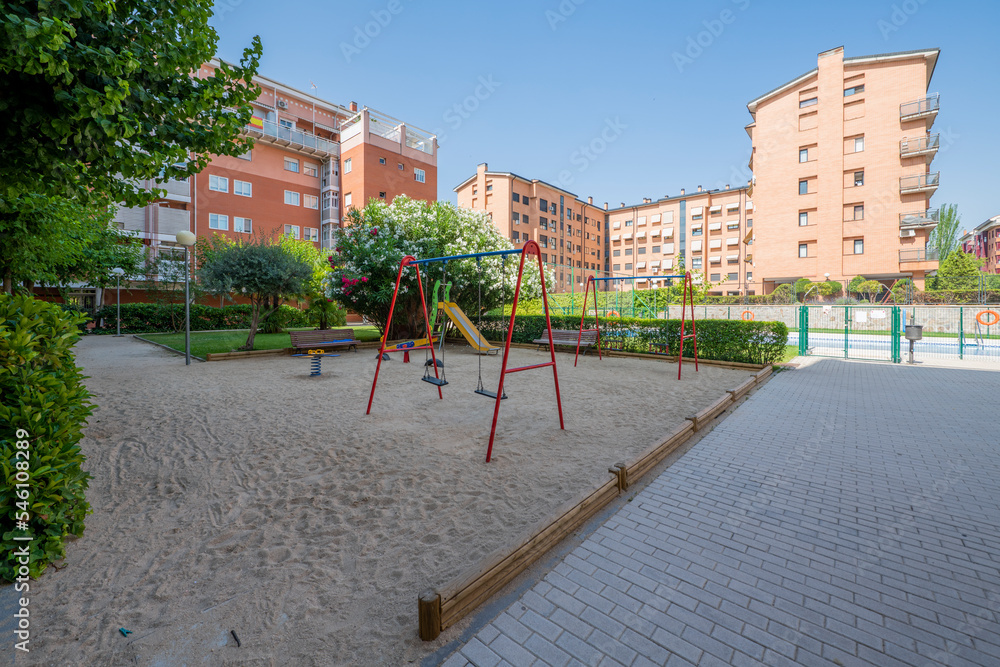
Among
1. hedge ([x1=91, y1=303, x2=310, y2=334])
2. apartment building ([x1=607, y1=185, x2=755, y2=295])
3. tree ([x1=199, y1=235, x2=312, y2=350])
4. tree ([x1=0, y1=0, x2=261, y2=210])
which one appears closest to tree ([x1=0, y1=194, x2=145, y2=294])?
tree ([x1=0, y1=0, x2=261, y2=210])

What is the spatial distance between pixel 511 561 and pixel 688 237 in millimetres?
67283

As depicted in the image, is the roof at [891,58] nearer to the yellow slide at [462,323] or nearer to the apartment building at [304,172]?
the apartment building at [304,172]

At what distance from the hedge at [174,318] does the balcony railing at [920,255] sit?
40.2 m

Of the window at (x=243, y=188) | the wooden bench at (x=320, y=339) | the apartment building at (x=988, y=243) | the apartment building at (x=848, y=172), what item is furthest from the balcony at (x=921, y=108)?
the apartment building at (x=988, y=243)

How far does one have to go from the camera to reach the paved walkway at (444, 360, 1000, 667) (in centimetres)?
217

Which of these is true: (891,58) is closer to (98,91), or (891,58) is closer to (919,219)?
(919,219)

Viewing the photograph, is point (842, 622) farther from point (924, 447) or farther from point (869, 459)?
point (924, 447)

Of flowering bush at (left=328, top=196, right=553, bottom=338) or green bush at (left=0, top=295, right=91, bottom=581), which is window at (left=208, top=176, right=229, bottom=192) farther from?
green bush at (left=0, top=295, right=91, bottom=581)

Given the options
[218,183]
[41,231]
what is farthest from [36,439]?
[218,183]

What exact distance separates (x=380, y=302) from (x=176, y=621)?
1370 cm

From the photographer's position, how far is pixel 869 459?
4.88 metres

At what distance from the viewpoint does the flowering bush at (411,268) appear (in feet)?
49.8

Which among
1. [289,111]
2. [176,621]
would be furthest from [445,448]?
[289,111]

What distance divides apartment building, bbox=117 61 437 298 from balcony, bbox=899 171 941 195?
3653 centimetres
